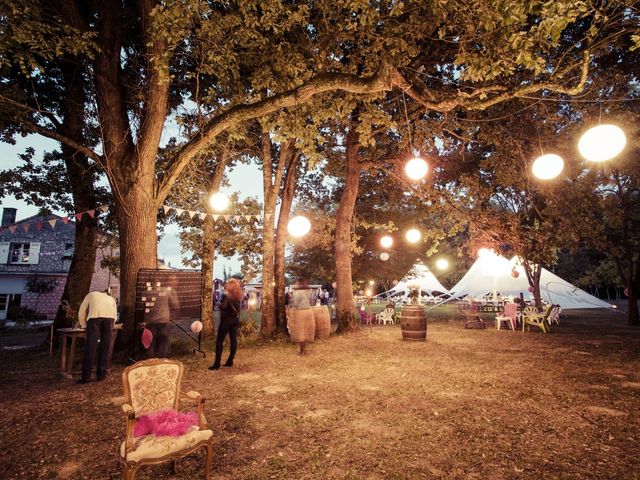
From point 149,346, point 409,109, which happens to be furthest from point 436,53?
point 149,346

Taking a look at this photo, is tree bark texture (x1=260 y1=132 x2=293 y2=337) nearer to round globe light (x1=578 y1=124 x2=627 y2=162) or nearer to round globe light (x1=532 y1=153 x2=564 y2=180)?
round globe light (x1=532 y1=153 x2=564 y2=180)

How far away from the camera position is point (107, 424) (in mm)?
4555

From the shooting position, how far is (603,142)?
15.4 ft

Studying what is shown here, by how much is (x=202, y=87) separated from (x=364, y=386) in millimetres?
11101

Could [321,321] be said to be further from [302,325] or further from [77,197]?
[77,197]

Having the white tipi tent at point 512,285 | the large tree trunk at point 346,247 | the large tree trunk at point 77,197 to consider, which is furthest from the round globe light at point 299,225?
the white tipi tent at point 512,285

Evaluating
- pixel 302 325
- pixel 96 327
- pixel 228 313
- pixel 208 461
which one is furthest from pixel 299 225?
pixel 208 461

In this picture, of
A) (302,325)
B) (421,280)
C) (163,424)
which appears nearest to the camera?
(163,424)

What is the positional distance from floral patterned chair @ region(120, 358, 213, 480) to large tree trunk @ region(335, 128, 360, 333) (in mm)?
9890

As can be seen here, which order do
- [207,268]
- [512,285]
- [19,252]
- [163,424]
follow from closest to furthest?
[163,424], [207,268], [512,285], [19,252]

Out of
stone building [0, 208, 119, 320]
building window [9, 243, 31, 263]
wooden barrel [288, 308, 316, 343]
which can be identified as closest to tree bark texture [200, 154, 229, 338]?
wooden barrel [288, 308, 316, 343]

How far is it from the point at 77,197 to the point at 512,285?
23167mm

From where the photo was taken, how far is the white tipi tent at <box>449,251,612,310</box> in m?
20.9

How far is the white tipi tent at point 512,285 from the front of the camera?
20.9m
